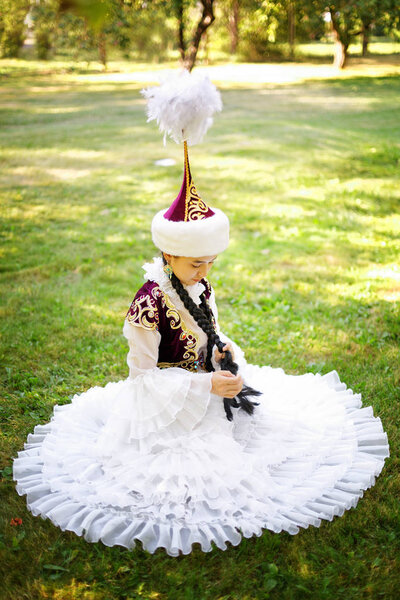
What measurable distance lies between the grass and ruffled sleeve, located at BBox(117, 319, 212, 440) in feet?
1.69

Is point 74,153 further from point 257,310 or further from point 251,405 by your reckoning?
point 251,405

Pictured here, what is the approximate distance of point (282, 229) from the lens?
5.98 metres

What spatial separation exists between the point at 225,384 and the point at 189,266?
1.74ft

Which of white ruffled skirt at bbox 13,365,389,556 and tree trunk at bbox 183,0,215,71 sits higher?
tree trunk at bbox 183,0,215,71

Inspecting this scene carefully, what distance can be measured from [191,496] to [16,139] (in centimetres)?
964

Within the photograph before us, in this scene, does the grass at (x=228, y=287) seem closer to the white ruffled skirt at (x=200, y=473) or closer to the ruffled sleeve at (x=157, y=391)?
the white ruffled skirt at (x=200, y=473)

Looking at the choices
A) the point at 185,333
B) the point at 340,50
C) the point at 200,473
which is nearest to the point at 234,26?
the point at 340,50

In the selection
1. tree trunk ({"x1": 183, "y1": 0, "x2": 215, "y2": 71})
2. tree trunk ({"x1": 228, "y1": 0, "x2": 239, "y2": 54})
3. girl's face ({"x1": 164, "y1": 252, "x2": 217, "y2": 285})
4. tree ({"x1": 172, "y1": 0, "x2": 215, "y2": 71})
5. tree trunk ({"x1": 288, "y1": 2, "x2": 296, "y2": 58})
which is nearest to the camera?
girl's face ({"x1": 164, "y1": 252, "x2": 217, "y2": 285})

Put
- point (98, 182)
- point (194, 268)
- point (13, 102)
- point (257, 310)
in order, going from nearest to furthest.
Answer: point (194, 268), point (257, 310), point (98, 182), point (13, 102)

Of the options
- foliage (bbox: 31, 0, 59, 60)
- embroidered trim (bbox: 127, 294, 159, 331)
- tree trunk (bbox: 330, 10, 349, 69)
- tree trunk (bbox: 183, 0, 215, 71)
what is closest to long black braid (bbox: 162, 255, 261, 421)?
embroidered trim (bbox: 127, 294, 159, 331)

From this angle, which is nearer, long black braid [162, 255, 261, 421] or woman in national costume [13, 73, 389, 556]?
woman in national costume [13, 73, 389, 556]

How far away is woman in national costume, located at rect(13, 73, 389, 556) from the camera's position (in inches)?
82.5

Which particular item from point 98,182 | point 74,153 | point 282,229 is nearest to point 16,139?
point 74,153

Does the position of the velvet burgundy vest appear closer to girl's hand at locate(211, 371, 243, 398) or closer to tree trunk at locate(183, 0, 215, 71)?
girl's hand at locate(211, 371, 243, 398)
